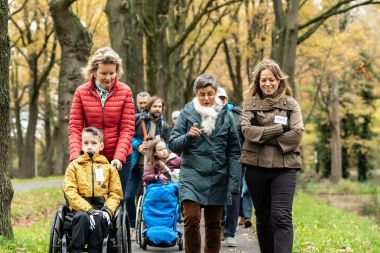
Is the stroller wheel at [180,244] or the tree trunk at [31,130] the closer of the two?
the stroller wheel at [180,244]

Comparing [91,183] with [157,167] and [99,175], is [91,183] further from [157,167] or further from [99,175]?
[157,167]

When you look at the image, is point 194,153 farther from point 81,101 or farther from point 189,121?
point 81,101

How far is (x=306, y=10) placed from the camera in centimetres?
2430

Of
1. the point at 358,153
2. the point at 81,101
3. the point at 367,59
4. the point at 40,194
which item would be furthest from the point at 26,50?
the point at 81,101

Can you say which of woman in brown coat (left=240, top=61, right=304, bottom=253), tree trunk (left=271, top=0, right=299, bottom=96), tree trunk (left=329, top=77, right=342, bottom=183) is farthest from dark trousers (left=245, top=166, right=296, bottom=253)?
tree trunk (left=329, top=77, right=342, bottom=183)

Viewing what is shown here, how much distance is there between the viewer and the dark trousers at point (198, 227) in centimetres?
655

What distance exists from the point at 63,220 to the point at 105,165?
657 mm

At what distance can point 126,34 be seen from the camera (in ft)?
47.5

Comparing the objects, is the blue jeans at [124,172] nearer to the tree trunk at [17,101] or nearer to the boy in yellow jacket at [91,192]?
the boy in yellow jacket at [91,192]

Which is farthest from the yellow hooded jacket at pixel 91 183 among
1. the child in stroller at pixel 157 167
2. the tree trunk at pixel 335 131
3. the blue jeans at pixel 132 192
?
the tree trunk at pixel 335 131

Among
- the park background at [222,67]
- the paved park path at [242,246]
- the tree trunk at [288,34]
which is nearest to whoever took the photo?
the paved park path at [242,246]

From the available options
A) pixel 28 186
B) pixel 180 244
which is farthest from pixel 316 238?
pixel 28 186

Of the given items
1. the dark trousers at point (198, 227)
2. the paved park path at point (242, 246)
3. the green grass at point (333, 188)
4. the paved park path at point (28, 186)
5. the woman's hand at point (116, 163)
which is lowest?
the green grass at point (333, 188)

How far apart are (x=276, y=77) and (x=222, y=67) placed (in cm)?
3100
